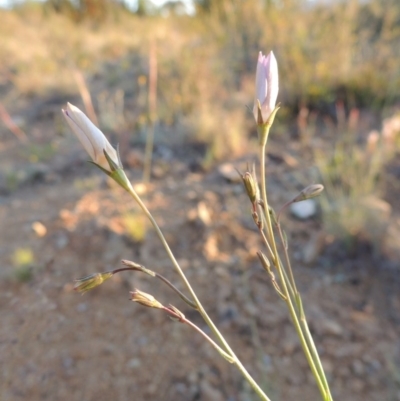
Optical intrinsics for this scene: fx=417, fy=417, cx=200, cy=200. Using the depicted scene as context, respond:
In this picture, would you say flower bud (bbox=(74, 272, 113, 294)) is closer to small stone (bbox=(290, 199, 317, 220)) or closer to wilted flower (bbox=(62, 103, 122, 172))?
wilted flower (bbox=(62, 103, 122, 172))

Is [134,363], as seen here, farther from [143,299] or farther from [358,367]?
[143,299]

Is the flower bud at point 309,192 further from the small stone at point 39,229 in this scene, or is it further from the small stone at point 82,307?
the small stone at point 39,229

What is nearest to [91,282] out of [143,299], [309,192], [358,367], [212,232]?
[143,299]

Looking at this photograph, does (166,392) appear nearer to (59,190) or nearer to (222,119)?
(59,190)

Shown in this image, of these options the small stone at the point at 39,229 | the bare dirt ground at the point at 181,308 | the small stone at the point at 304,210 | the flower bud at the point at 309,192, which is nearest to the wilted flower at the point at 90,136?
the flower bud at the point at 309,192

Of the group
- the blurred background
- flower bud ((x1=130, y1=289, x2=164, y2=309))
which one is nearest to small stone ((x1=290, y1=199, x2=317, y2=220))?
the blurred background

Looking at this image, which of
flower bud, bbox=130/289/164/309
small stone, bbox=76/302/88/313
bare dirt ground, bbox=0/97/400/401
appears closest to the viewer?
flower bud, bbox=130/289/164/309
